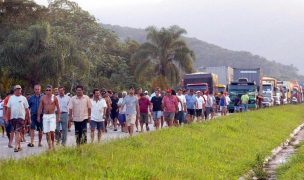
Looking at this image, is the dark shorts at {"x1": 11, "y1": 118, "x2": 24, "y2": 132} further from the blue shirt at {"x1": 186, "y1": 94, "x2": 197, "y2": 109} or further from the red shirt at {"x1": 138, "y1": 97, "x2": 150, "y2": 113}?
the blue shirt at {"x1": 186, "y1": 94, "x2": 197, "y2": 109}

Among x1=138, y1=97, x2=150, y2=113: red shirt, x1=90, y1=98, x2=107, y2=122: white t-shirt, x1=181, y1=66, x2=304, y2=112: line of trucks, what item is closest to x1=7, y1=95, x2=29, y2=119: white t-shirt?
x1=90, y1=98, x2=107, y2=122: white t-shirt

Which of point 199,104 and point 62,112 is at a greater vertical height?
point 62,112

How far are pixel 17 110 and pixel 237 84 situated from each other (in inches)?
1254

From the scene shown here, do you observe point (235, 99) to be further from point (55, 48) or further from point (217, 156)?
point (217, 156)

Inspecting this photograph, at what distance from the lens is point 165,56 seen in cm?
5556

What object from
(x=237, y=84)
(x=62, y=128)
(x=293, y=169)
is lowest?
(x=293, y=169)

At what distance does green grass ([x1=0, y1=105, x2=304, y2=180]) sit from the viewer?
10531 mm

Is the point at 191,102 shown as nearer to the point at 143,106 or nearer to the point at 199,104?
the point at 199,104

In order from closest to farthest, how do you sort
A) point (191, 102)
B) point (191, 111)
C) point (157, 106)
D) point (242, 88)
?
point (157, 106)
point (191, 102)
point (191, 111)
point (242, 88)

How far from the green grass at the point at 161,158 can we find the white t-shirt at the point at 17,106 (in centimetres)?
324

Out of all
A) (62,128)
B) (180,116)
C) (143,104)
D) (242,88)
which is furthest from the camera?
(242,88)

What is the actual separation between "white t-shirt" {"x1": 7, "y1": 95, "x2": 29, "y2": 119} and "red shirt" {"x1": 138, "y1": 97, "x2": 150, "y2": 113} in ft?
21.8

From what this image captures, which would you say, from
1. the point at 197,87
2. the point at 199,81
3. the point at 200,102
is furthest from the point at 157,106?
the point at 199,81

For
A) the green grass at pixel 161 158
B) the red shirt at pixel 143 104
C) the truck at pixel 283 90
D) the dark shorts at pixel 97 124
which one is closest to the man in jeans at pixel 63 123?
the dark shorts at pixel 97 124
